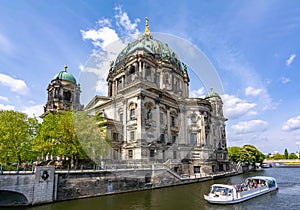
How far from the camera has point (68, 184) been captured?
79.9ft

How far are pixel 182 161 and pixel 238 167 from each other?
28417 millimetres

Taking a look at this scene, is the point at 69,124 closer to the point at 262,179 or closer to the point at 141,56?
the point at 141,56

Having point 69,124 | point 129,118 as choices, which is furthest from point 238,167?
point 69,124

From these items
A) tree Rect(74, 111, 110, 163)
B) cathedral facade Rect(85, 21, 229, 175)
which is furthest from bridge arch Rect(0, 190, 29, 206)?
cathedral facade Rect(85, 21, 229, 175)

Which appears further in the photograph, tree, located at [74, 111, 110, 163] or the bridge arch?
tree, located at [74, 111, 110, 163]

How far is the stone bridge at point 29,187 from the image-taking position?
20.7 m

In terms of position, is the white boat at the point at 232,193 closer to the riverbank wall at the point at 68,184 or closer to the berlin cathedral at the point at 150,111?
the riverbank wall at the point at 68,184

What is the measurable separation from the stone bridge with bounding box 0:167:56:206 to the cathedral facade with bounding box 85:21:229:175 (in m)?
15.7

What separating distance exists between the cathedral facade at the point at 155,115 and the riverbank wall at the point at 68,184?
557 cm

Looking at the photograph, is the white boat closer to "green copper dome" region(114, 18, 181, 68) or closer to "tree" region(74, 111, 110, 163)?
"tree" region(74, 111, 110, 163)

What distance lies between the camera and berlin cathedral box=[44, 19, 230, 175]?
40438 mm

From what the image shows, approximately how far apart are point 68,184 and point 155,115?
22.4 metres

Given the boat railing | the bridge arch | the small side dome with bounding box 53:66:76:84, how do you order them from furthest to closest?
the small side dome with bounding box 53:66:76:84 < the boat railing < the bridge arch

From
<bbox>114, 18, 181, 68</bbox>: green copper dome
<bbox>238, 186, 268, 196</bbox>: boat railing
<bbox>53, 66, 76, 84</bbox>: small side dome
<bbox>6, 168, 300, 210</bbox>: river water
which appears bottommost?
<bbox>6, 168, 300, 210</bbox>: river water
